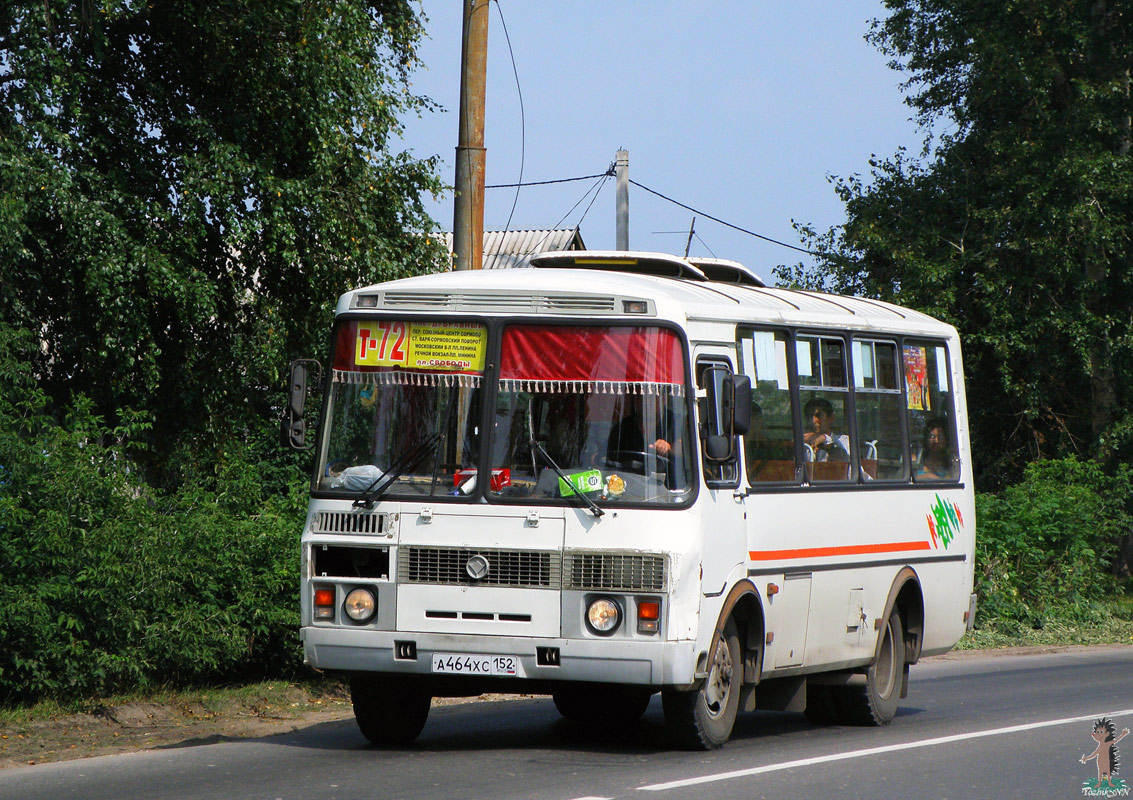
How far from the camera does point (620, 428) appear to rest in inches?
359

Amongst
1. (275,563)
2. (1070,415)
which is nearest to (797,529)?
(275,563)

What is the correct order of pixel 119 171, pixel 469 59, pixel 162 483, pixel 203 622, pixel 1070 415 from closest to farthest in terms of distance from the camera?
pixel 203 622 < pixel 469 59 < pixel 119 171 < pixel 162 483 < pixel 1070 415

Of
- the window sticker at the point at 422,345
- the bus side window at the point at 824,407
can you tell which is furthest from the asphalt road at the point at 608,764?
the window sticker at the point at 422,345

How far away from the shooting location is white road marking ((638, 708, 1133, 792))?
8320 millimetres

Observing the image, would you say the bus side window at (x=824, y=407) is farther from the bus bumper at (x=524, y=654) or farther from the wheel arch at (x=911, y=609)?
the bus bumper at (x=524, y=654)

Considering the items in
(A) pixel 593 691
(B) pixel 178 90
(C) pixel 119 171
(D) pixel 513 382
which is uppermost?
(B) pixel 178 90

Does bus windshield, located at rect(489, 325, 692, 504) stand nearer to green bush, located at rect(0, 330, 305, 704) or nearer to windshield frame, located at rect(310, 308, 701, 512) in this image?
windshield frame, located at rect(310, 308, 701, 512)

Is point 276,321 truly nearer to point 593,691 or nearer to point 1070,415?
point 593,691

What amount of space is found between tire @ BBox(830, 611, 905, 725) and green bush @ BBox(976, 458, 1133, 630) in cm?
980

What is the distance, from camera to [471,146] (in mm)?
14078

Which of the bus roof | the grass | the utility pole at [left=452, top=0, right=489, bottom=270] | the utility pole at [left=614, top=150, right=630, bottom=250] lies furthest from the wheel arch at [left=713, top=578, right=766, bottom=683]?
the utility pole at [left=614, top=150, right=630, bottom=250]

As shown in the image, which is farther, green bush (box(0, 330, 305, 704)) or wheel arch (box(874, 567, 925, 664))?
wheel arch (box(874, 567, 925, 664))

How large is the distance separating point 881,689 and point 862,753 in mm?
2185

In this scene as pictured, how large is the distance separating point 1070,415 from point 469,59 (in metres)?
19.0
